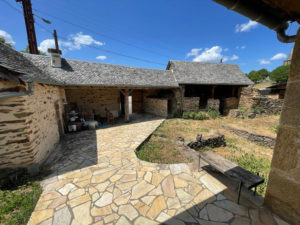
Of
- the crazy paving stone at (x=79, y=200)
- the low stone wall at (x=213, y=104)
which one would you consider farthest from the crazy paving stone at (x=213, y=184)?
the low stone wall at (x=213, y=104)

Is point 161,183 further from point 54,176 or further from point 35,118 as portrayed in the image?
point 35,118

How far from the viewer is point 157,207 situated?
2246 millimetres

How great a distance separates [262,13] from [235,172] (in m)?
2.75

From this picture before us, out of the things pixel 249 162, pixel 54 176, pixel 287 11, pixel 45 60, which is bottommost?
pixel 249 162

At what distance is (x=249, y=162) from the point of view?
4.34 metres

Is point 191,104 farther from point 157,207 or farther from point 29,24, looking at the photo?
point 29,24

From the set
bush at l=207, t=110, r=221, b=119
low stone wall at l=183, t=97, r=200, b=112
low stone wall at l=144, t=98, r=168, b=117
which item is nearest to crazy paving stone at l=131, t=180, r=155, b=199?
low stone wall at l=144, t=98, r=168, b=117

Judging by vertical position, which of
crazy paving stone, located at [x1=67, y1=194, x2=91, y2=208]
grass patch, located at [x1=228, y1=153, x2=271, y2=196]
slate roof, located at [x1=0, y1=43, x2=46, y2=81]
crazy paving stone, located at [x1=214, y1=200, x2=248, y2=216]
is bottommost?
grass patch, located at [x1=228, y1=153, x2=271, y2=196]

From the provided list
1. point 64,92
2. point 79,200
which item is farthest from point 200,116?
point 64,92

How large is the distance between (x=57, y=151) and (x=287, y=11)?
6.49m

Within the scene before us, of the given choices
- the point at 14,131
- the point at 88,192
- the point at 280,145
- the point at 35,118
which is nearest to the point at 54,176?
the point at 88,192

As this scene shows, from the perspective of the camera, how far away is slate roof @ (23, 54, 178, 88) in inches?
254

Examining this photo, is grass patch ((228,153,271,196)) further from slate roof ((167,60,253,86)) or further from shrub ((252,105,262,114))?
shrub ((252,105,262,114))

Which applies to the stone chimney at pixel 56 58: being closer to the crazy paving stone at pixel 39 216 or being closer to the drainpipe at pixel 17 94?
the drainpipe at pixel 17 94
